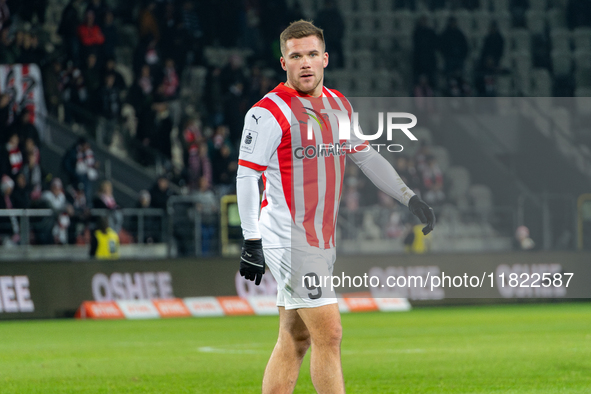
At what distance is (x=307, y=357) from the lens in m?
10.1

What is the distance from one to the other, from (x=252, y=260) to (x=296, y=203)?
43cm

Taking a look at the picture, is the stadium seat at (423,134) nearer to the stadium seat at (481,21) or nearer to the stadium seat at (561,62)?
the stadium seat at (481,21)

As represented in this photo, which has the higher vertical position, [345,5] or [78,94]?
[345,5]

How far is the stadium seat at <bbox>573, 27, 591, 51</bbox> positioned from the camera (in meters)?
25.6

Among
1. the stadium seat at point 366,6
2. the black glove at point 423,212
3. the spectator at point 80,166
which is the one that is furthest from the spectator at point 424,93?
the black glove at point 423,212

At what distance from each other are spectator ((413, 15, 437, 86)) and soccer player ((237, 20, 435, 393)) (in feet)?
60.4

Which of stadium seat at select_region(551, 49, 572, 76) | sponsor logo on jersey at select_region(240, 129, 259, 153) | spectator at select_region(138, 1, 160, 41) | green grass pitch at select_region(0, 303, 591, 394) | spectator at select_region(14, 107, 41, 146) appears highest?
spectator at select_region(138, 1, 160, 41)

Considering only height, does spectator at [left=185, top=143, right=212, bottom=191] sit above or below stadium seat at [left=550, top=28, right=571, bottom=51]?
below

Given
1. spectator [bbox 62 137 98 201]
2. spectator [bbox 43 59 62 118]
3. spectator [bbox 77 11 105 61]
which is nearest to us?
spectator [bbox 62 137 98 201]

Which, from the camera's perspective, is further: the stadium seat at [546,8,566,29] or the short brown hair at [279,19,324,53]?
the stadium seat at [546,8,566,29]

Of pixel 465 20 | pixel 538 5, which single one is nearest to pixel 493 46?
pixel 465 20

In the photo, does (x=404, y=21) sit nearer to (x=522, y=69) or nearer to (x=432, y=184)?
(x=522, y=69)

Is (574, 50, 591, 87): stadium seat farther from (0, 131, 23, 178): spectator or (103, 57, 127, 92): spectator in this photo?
(0, 131, 23, 178): spectator

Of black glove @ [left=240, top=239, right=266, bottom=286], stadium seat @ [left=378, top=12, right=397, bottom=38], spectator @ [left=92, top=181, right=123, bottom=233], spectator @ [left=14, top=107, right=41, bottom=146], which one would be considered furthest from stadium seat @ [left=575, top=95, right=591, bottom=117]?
black glove @ [left=240, top=239, right=266, bottom=286]
